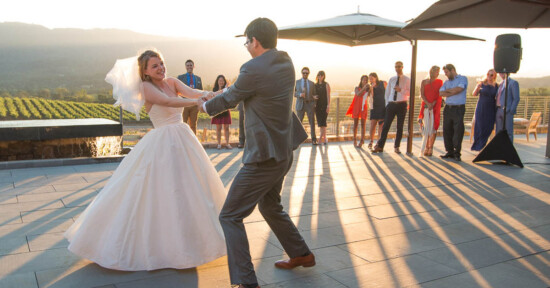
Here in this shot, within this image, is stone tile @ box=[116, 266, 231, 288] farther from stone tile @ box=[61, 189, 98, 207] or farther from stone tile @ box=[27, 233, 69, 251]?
stone tile @ box=[61, 189, 98, 207]

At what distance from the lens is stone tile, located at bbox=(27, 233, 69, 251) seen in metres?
4.08

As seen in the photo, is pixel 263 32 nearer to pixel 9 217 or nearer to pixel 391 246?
pixel 391 246

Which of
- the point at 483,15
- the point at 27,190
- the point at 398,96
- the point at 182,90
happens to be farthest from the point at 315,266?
the point at 398,96

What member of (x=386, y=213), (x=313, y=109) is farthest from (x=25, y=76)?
(x=386, y=213)

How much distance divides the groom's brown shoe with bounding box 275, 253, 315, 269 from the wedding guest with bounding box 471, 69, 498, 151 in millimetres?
8136

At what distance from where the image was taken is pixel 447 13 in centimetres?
884

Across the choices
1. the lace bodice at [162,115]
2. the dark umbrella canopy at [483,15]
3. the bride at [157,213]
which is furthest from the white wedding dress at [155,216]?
the dark umbrella canopy at [483,15]

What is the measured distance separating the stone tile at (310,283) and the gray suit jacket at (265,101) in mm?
916

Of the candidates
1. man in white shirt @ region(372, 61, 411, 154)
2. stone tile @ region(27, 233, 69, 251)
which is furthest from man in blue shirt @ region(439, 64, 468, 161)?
stone tile @ region(27, 233, 69, 251)

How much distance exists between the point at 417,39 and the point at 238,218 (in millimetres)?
8877

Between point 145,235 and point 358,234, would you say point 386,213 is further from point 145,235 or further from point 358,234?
point 145,235

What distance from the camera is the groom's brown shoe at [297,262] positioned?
3.54 m

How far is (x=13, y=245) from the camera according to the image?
13.5 ft

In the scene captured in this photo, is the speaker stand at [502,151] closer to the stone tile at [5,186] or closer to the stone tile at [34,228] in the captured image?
the stone tile at [34,228]
